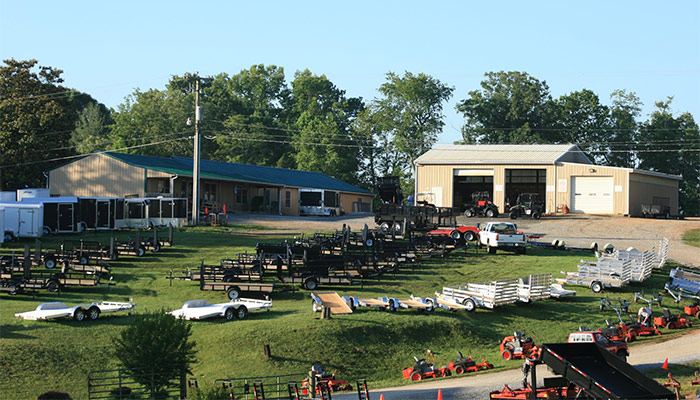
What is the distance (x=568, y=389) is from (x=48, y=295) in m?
20.2

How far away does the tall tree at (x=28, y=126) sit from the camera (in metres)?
58.2

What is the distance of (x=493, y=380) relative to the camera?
1878cm

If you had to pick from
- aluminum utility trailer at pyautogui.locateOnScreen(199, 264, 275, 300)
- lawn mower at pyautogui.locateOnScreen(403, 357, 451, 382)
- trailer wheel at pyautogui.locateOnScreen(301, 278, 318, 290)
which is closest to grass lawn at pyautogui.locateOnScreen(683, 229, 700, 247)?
trailer wheel at pyautogui.locateOnScreen(301, 278, 318, 290)

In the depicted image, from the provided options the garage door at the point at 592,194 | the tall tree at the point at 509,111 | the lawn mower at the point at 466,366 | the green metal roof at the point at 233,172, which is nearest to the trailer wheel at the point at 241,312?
the lawn mower at the point at 466,366

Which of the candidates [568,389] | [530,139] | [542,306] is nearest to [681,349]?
[542,306]

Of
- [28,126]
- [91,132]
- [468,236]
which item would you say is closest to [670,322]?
[468,236]

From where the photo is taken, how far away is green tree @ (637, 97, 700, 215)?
265 feet

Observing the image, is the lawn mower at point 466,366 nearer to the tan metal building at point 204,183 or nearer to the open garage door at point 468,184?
the tan metal building at point 204,183

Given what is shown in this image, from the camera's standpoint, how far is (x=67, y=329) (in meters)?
22.1

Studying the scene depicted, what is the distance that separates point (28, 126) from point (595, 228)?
42.5 metres

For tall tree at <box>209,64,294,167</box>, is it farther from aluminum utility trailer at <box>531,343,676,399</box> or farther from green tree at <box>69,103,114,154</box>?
aluminum utility trailer at <box>531,343,676,399</box>

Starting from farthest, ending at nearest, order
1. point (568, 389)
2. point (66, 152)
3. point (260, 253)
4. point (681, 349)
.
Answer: point (66, 152), point (260, 253), point (681, 349), point (568, 389)

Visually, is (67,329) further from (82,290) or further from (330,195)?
(330,195)

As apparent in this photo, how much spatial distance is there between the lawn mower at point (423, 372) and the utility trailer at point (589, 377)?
17.1 feet
